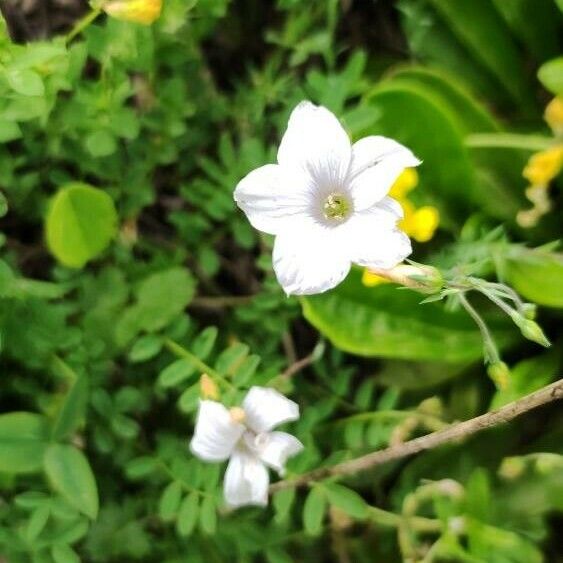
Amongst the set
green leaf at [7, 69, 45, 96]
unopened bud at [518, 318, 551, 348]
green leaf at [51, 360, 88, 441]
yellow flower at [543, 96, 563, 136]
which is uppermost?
green leaf at [7, 69, 45, 96]

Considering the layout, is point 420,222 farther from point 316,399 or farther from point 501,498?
point 501,498

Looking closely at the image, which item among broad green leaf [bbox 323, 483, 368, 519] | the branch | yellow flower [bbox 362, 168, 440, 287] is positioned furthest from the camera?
yellow flower [bbox 362, 168, 440, 287]

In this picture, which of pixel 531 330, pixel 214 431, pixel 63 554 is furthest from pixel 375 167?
pixel 63 554

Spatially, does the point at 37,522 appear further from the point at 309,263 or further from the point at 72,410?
the point at 309,263

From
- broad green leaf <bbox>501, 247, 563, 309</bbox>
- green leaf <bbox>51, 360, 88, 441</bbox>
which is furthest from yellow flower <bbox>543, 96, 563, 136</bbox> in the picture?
green leaf <bbox>51, 360, 88, 441</bbox>

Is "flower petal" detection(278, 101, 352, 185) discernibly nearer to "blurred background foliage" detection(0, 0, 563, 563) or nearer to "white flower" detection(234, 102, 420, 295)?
"white flower" detection(234, 102, 420, 295)

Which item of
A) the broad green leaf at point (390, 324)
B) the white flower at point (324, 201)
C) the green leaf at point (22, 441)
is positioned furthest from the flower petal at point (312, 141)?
the green leaf at point (22, 441)

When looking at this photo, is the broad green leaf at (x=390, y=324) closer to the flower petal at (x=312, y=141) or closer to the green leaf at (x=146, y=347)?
the green leaf at (x=146, y=347)

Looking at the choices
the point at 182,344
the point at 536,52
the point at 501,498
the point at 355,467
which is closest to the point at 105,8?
the point at 182,344
